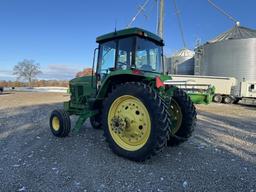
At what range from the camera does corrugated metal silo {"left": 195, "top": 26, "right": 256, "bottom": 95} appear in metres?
24.8

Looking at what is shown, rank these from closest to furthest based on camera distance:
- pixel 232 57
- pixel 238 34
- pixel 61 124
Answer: pixel 61 124 < pixel 232 57 < pixel 238 34

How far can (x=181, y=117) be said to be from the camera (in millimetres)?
5270

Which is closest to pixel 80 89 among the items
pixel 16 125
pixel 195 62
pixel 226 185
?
pixel 16 125

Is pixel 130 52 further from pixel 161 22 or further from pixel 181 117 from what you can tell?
pixel 161 22

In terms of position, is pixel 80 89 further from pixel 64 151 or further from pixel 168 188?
pixel 168 188

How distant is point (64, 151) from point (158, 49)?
3273 mm

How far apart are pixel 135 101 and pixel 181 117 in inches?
57.1

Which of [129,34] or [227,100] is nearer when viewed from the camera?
[129,34]

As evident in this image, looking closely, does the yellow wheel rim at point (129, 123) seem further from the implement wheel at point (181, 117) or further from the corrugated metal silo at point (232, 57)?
the corrugated metal silo at point (232, 57)

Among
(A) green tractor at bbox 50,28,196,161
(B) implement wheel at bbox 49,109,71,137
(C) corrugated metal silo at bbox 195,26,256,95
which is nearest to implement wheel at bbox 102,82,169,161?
(A) green tractor at bbox 50,28,196,161

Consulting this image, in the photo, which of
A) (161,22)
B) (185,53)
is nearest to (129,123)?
(161,22)

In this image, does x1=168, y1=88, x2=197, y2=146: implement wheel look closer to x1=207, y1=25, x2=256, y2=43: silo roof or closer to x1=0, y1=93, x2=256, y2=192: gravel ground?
x1=0, y1=93, x2=256, y2=192: gravel ground

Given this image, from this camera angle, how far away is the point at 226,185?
3428 millimetres


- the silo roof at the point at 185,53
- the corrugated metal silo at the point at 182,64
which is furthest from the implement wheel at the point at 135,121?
the silo roof at the point at 185,53
